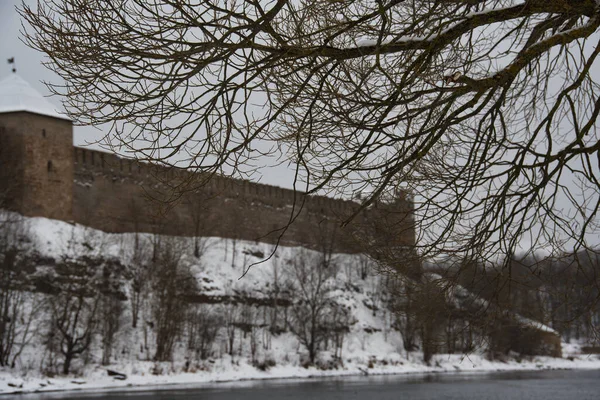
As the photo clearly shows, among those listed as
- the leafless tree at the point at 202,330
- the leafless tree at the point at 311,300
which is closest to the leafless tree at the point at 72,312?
the leafless tree at the point at 202,330

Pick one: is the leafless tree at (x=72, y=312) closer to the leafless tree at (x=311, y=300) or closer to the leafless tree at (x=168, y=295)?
the leafless tree at (x=168, y=295)

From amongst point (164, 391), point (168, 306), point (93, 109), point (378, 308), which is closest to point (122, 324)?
point (168, 306)

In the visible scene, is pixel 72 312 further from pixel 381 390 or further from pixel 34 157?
pixel 381 390

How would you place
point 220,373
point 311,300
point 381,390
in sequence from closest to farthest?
1. point 381,390
2. point 220,373
3. point 311,300

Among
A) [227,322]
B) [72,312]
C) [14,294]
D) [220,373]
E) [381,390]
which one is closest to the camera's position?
[381,390]

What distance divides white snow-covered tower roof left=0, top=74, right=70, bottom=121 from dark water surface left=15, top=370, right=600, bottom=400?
1581 centimetres

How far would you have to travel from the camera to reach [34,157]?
1282 inches

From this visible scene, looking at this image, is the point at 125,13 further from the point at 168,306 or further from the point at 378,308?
the point at 378,308

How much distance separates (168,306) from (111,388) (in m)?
5.62

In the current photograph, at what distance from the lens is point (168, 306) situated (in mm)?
29250

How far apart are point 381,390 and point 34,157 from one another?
1938 centimetres

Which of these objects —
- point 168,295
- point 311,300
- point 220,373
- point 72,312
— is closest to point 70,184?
point 168,295

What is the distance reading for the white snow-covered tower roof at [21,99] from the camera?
32.7m

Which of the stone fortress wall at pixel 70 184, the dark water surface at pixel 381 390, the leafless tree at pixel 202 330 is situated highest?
the stone fortress wall at pixel 70 184
